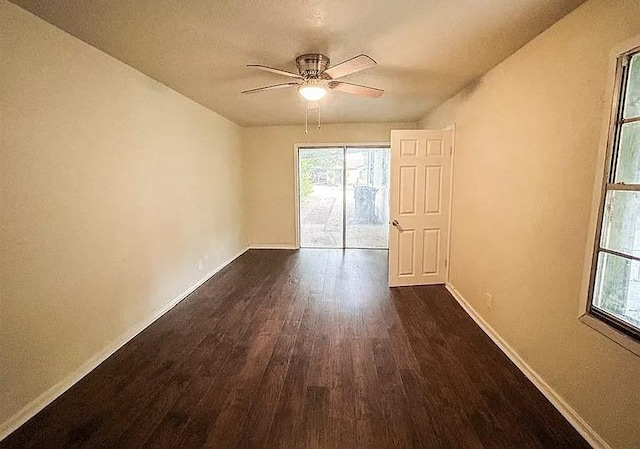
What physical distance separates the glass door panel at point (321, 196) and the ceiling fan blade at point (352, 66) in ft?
12.1

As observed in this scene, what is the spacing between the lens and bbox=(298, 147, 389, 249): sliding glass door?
6.22m

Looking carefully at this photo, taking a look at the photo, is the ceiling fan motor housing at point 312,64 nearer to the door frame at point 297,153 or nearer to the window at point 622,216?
the window at point 622,216

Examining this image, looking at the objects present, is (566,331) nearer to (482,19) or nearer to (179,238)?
(482,19)

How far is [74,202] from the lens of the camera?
223 centimetres

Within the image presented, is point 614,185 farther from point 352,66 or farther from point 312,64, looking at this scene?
point 312,64

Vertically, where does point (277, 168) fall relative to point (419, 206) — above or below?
above

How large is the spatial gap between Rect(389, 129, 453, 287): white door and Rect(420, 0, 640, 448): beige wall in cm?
83

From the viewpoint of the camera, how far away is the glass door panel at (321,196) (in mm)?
6266

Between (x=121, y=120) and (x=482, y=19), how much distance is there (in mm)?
2848

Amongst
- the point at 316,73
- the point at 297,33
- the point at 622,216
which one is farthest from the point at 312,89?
the point at 622,216

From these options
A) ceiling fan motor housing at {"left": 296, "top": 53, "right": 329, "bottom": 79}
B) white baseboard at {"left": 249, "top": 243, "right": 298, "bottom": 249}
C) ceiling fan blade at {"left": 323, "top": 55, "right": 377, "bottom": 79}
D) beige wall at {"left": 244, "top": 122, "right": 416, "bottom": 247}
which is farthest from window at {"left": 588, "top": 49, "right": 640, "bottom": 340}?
white baseboard at {"left": 249, "top": 243, "right": 298, "bottom": 249}

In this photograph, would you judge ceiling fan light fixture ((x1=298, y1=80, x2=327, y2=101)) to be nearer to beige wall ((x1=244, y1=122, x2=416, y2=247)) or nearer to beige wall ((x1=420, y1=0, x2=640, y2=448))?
beige wall ((x1=420, y1=0, x2=640, y2=448))

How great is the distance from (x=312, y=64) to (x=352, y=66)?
1.34 ft

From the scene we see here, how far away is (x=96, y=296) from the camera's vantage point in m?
2.44
